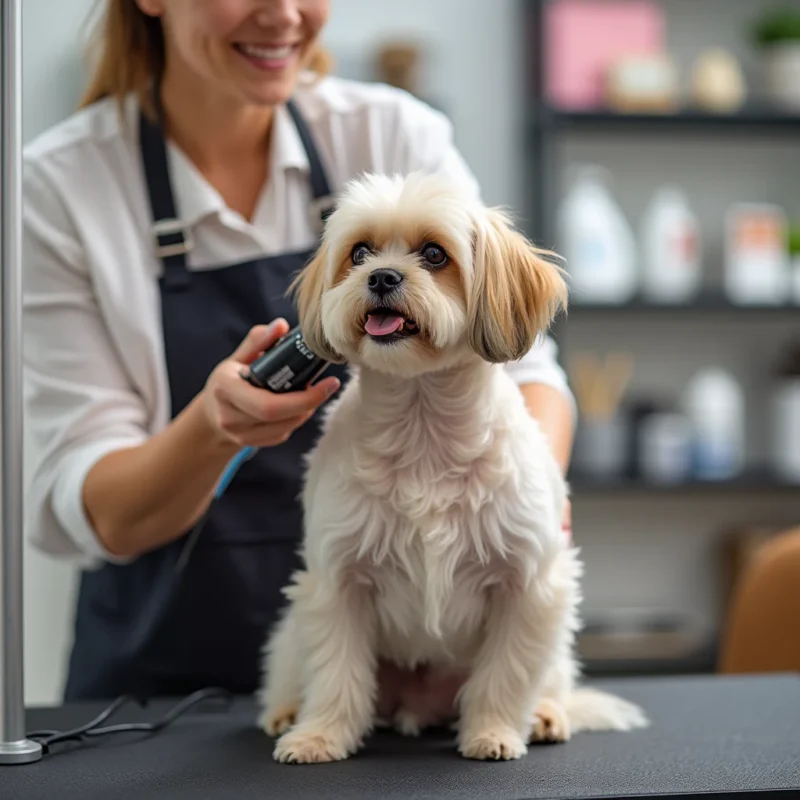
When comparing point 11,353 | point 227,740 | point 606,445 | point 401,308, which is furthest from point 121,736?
point 606,445

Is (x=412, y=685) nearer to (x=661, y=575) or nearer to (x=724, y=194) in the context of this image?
(x=661, y=575)

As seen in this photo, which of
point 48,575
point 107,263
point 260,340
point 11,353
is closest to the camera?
point 11,353

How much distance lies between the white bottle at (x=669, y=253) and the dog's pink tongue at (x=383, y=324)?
7.86 feet

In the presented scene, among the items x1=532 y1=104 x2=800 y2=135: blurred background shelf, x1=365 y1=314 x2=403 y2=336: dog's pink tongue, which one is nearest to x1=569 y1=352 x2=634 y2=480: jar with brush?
x1=532 y1=104 x2=800 y2=135: blurred background shelf

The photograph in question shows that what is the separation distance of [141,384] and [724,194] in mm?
2525

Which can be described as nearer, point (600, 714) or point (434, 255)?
point (434, 255)

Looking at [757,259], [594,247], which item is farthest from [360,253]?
[757,259]

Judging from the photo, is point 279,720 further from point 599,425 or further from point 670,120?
point 670,120

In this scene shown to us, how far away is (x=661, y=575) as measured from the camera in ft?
11.7

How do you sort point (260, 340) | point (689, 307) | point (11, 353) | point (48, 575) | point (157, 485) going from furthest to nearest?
1. point (689, 307)
2. point (48, 575)
3. point (157, 485)
4. point (260, 340)
5. point (11, 353)

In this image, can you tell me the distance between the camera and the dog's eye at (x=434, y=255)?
1061 mm

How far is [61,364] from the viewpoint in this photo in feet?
4.84

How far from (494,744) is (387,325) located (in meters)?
0.39

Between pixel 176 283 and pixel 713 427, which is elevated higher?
pixel 176 283
